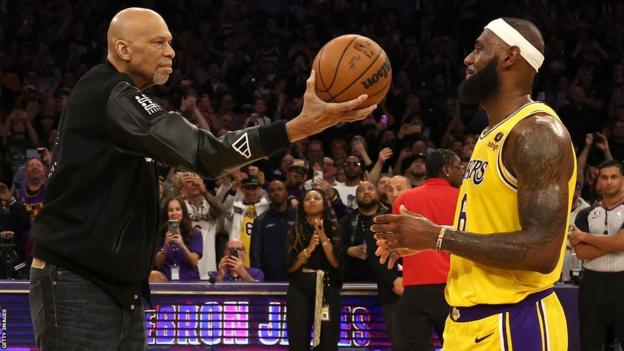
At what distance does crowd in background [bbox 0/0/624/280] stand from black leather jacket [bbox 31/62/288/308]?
16.0ft

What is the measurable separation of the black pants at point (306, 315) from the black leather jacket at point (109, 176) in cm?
450

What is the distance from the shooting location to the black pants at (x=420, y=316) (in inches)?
282

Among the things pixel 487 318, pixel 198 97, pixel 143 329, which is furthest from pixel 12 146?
pixel 487 318

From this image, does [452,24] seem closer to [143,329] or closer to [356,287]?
[356,287]

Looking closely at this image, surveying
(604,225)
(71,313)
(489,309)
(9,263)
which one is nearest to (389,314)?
(604,225)

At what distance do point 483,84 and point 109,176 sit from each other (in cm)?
147

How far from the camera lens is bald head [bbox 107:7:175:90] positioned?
359 centimetres

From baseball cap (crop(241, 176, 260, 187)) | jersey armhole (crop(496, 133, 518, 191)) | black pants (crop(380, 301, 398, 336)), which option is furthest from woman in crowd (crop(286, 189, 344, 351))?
jersey armhole (crop(496, 133, 518, 191))

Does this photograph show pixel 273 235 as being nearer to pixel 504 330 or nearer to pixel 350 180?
pixel 350 180

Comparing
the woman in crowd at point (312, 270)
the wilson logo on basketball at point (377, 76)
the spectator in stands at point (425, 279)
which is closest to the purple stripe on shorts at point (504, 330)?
the wilson logo on basketball at point (377, 76)

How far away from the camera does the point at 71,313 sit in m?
3.45

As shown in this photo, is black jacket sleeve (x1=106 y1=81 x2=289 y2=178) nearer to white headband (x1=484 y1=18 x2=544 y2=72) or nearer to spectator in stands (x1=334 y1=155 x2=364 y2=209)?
white headband (x1=484 y1=18 x2=544 y2=72)

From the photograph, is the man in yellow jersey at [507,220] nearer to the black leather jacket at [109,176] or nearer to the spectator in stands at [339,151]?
the black leather jacket at [109,176]

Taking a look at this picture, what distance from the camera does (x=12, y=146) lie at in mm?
11578
